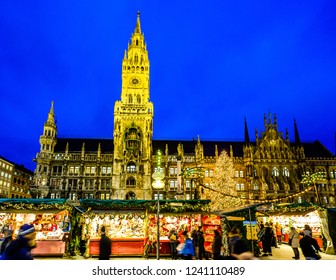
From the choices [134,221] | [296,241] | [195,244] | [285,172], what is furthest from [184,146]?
[296,241]

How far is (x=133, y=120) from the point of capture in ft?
188

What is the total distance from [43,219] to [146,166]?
37.6 meters

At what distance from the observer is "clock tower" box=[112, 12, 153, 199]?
2051 inches

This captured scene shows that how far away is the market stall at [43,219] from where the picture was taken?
1605 cm

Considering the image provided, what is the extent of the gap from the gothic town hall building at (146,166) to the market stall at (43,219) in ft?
114

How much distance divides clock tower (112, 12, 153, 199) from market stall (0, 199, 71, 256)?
3451cm

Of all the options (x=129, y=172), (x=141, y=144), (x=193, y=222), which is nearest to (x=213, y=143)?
(x=141, y=144)

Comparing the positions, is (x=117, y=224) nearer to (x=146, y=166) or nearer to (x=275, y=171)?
(x=146, y=166)

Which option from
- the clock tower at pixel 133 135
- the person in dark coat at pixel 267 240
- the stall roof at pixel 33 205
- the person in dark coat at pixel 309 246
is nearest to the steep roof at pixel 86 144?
the clock tower at pixel 133 135

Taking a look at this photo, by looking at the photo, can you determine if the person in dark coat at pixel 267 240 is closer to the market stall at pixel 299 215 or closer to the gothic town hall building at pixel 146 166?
the market stall at pixel 299 215

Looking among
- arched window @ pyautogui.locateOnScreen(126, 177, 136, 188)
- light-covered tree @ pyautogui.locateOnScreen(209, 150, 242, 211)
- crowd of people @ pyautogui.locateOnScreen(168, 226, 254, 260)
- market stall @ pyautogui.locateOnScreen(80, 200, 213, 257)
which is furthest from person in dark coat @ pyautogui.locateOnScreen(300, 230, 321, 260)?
arched window @ pyautogui.locateOnScreen(126, 177, 136, 188)

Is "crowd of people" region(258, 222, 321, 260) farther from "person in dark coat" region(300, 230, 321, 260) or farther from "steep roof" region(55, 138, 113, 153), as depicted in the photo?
"steep roof" region(55, 138, 113, 153)

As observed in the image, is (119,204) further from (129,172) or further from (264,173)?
(264,173)

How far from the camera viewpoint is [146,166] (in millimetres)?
54219
